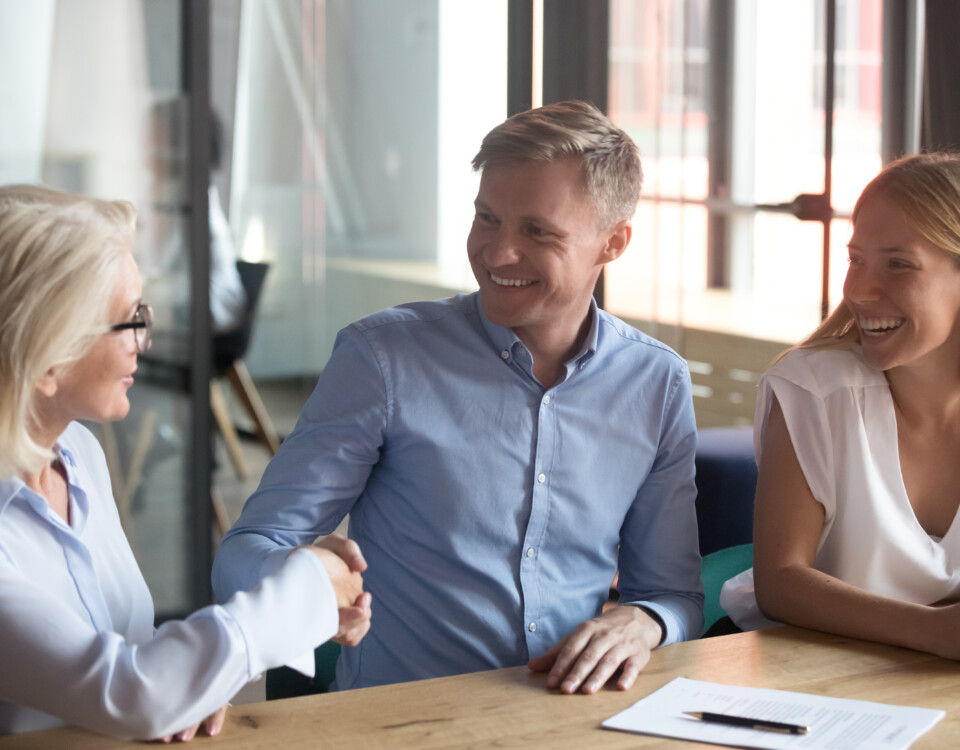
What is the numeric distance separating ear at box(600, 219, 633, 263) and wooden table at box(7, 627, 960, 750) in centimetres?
64

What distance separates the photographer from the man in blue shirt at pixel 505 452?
5.70 feet

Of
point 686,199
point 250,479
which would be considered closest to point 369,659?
point 250,479

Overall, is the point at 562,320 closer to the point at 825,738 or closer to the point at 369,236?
the point at 825,738

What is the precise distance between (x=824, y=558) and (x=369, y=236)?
252 centimetres

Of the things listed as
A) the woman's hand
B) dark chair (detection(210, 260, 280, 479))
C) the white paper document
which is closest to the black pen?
the white paper document

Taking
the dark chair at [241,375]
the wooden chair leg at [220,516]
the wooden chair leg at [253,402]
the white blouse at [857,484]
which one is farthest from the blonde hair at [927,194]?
the wooden chair leg at [220,516]

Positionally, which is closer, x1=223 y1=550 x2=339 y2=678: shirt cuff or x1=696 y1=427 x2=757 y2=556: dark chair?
x1=223 y1=550 x2=339 y2=678: shirt cuff

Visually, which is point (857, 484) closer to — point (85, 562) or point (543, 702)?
point (543, 702)

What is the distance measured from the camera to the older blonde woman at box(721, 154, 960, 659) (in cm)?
177

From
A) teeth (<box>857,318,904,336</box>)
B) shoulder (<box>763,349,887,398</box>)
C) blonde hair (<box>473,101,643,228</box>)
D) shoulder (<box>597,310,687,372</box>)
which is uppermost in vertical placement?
blonde hair (<box>473,101,643,228</box>)

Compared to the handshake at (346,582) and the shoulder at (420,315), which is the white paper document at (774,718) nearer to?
the handshake at (346,582)

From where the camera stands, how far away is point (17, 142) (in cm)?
319

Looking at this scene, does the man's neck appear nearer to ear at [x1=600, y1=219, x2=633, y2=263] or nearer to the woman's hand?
ear at [x1=600, y1=219, x2=633, y2=263]

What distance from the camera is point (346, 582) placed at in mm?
1315
